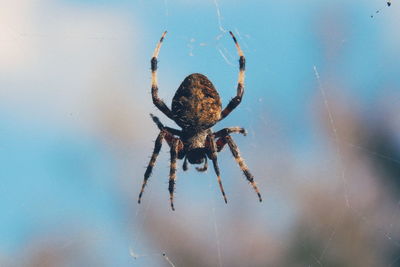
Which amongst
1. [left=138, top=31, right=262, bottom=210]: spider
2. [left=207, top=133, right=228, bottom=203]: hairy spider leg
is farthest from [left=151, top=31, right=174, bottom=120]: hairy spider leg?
[left=207, top=133, right=228, bottom=203]: hairy spider leg

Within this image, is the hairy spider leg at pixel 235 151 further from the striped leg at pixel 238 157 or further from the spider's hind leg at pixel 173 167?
the spider's hind leg at pixel 173 167

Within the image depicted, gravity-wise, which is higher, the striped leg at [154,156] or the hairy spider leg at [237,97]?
the hairy spider leg at [237,97]

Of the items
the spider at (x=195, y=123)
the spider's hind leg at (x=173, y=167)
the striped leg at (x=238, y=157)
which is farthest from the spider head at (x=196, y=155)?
the striped leg at (x=238, y=157)

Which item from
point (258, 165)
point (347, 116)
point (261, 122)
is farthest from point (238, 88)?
point (347, 116)

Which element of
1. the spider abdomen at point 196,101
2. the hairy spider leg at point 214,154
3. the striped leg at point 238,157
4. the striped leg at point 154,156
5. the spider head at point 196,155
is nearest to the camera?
the hairy spider leg at point 214,154

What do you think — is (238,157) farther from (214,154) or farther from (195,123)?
(195,123)

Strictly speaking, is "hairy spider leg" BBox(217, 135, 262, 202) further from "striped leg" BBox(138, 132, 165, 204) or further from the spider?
"striped leg" BBox(138, 132, 165, 204)
